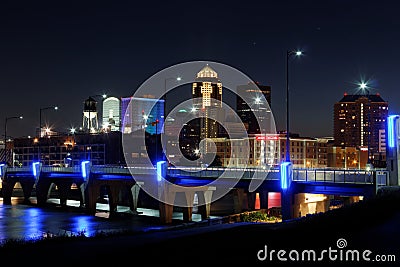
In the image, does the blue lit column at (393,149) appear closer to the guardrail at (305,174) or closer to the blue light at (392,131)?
the blue light at (392,131)

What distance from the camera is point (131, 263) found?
1650 centimetres

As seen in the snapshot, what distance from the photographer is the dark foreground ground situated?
53.8 feet

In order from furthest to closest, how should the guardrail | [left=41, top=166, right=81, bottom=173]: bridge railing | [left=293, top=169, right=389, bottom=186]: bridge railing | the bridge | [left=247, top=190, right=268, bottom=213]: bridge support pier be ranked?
[left=41, top=166, right=81, bottom=173]: bridge railing < [left=247, top=190, right=268, bottom=213]: bridge support pier < the bridge < the guardrail < [left=293, top=169, right=389, bottom=186]: bridge railing

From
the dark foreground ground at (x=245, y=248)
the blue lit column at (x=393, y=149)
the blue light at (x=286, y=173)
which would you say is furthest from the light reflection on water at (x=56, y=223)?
the dark foreground ground at (x=245, y=248)

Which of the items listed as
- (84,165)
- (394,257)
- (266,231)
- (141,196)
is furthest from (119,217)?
(394,257)

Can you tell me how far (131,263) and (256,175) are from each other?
33.8 metres

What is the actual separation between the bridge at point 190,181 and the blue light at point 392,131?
2.45 metres

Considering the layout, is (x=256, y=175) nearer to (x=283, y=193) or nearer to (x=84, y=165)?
(x=283, y=193)

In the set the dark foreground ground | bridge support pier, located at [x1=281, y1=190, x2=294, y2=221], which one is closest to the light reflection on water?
bridge support pier, located at [x1=281, y1=190, x2=294, y2=221]

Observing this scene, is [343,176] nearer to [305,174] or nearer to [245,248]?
[305,174]

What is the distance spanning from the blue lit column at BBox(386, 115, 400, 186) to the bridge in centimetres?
75

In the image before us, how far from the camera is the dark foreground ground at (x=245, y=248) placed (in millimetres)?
16394

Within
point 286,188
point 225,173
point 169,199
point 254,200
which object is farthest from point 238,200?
point 286,188

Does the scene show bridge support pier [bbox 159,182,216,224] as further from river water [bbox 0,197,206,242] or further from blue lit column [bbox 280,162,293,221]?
blue lit column [bbox 280,162,293,221]
